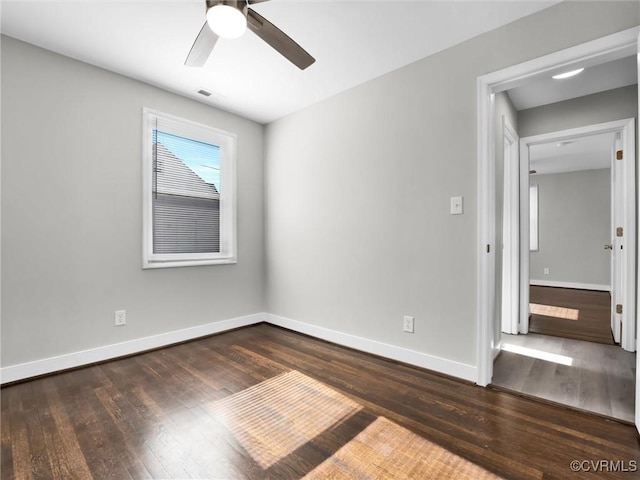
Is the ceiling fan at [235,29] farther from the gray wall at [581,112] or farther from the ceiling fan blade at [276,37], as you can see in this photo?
the gray wall at [581,112]

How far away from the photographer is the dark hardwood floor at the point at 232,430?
55.9 inches

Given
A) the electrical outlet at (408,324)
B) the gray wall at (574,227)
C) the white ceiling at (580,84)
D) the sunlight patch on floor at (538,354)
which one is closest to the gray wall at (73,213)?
the electrical outlet at (408,324)

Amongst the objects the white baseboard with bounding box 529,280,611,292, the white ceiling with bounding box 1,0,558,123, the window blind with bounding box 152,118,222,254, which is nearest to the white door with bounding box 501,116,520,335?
the white ceiling with bounding box 1,0,558,123

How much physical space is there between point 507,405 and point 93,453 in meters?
2.29

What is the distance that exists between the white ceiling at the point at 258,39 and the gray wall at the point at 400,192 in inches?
7.4

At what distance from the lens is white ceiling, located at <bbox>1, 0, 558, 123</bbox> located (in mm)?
1970

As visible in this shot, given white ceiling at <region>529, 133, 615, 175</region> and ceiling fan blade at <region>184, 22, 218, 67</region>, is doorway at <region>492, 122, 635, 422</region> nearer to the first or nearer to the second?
white ceiling at <region>529, 133, 615, 175</region>

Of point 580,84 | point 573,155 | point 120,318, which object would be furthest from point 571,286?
point 120,318

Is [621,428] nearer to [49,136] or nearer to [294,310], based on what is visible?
[294,310]

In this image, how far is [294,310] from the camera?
Result: 361 centimetres

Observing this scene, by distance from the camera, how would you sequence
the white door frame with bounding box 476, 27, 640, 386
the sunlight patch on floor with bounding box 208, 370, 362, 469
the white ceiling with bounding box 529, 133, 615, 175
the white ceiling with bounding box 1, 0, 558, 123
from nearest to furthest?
the sunlight patch on floor with bounding box 208, 370, 362, 469 < the white ceiling with bounding box 1, 0, 558, 123 < the white door frame with bounding box 476, 27, 640, 386 < the white ceiling with bounding box 529, 133, 615, 175

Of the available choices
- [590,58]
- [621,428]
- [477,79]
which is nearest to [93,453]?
[621,428]

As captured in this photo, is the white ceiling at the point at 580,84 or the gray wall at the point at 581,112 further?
Answer: the gray wall at the point at 581,112

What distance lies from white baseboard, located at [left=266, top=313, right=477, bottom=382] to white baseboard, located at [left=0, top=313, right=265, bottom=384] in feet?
2.61
